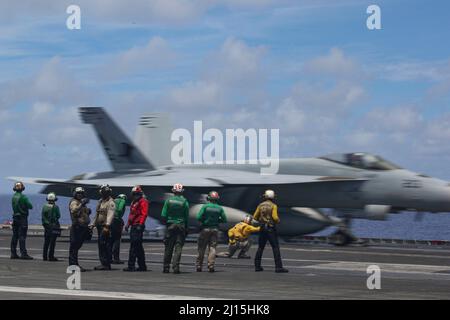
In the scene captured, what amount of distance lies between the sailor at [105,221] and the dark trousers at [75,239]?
0.93 feet

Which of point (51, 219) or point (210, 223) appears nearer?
point (210, 223)

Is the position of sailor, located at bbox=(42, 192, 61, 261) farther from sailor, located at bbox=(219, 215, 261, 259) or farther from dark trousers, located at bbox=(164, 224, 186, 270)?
sailor, located at bbox=(219, 215, 261, 259)

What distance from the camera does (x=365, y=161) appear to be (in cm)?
3189

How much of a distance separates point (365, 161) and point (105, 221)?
576 inches

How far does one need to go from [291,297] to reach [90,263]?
8957 millimetres

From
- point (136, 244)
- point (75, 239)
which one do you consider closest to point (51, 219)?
point (75, 239)

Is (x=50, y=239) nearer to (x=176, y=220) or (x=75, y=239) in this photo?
(x=75, y=239)

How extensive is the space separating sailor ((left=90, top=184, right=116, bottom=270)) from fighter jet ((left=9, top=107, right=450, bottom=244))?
1209cm

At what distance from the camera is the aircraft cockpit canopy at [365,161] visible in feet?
103

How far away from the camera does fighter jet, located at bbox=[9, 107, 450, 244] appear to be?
30719mm

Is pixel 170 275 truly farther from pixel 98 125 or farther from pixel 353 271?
pixel 98 125

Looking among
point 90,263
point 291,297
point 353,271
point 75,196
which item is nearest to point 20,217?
point 90,263

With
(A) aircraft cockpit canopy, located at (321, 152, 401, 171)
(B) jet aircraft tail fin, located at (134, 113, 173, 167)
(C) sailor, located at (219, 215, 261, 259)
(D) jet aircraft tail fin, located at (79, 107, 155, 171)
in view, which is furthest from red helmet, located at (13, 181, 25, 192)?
(B) jet aircraft tail fin, located at (134, 113, 173, 167)

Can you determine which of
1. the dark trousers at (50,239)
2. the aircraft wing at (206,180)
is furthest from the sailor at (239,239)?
the aircraft wing at (206,180)
